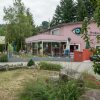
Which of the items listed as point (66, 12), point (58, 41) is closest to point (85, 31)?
point (58, 41)

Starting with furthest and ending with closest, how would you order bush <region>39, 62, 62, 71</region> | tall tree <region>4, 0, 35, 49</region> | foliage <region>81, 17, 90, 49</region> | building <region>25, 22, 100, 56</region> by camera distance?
1. tall tree <region>4, 0, 35, 49</region>
2. building <region>25, 22, 100, 56</region>
3. bush <region>39, 62, 62, 71</region>
4. foliage <region>81, 17, 90, 49</region>

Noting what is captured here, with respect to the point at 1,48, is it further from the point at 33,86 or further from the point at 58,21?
the point at 33,86

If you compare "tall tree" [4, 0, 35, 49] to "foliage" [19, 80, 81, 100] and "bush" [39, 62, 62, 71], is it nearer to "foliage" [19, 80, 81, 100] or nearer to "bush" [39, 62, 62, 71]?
"bush" [39, 62, 62, 71]

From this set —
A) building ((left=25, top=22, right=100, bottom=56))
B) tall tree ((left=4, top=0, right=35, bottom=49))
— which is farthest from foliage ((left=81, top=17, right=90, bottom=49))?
tall tree ((left=4, top=0, right=35, bottom=49))

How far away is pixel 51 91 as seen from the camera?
8.62 m

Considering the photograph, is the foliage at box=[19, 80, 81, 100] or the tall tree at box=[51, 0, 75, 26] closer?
the foliage at box=[19, 80, 81, 100]

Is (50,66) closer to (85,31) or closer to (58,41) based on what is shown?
(85,31)

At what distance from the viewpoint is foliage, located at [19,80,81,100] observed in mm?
8375

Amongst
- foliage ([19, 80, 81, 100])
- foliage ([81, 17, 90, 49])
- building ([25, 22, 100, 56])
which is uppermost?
building ([25, 22, 100, 56])

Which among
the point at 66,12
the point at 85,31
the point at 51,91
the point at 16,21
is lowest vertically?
the point at 51,91

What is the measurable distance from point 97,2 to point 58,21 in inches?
3165

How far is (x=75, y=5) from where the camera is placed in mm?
84375

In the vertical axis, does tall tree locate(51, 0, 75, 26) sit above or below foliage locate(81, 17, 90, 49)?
above

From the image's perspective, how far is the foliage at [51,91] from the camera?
8.38 meters
